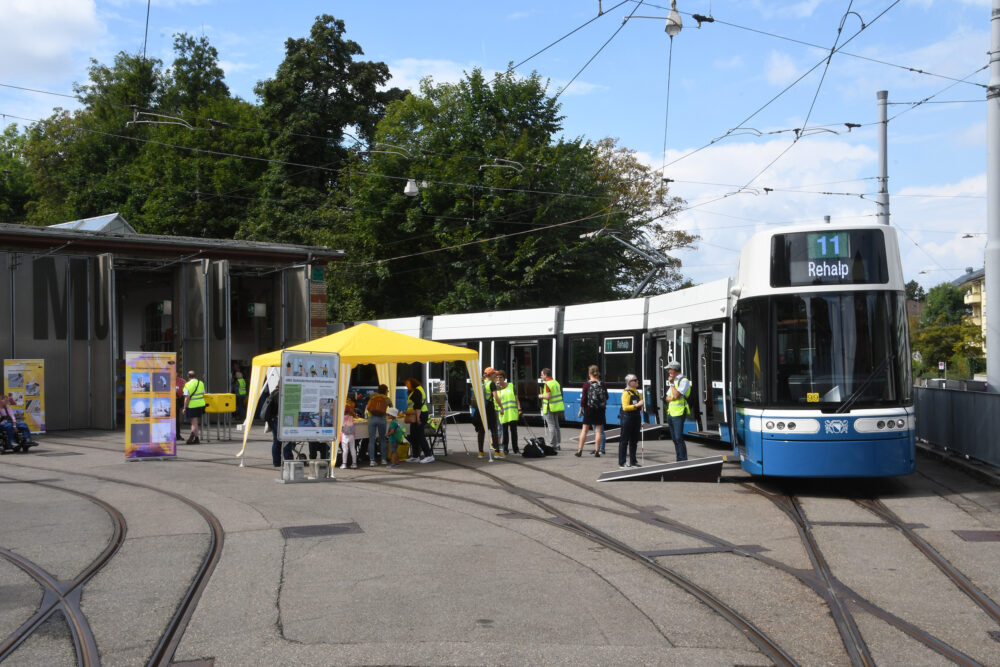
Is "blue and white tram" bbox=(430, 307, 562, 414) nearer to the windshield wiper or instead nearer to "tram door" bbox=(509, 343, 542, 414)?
"tram door" bbox=(509, 343, 542, 414)

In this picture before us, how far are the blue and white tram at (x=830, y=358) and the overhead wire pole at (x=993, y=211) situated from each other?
3774 millimetres

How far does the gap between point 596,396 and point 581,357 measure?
23.5 ft

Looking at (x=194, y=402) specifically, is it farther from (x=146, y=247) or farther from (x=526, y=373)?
(x=146, y=247)

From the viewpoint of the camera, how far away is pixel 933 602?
6.94 metres

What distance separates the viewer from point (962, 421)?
1602 centimetres

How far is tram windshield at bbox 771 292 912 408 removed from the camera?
1204 centimetres

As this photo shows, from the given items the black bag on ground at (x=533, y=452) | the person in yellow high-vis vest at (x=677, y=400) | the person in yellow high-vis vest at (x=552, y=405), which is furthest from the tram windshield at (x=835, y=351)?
the person in yellow high-vis vest at (x=552, y=405)

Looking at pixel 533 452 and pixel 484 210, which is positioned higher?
pixel 484 210

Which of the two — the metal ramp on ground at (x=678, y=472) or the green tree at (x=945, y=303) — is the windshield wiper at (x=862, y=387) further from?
the green tree at (x=945, y=303)

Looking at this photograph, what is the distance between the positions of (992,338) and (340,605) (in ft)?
40.7

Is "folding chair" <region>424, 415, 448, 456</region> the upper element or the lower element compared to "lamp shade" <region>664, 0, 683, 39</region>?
lower

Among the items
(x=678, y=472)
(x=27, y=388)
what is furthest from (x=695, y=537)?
(x=27, y=388)

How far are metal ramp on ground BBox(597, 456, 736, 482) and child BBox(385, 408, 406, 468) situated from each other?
462 centimetres

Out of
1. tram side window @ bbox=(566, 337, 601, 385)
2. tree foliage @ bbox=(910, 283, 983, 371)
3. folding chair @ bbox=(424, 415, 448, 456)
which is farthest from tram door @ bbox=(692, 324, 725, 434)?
tree foliage @ bbox=(910, 283, 983, 371)
